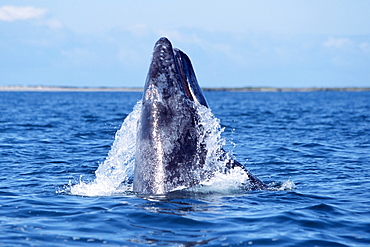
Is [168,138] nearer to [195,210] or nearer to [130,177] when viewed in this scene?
[195,210]

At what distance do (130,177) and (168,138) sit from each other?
3739 mm

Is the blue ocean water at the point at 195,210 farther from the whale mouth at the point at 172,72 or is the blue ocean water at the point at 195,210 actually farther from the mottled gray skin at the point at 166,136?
the whale mouth at the point at 172,72

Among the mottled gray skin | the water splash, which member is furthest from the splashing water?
the mottled gray skin

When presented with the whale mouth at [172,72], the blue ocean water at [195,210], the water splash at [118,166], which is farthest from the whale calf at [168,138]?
the water splash at [118,166]

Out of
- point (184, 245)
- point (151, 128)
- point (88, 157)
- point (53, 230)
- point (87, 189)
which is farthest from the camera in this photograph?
point (88, 157)

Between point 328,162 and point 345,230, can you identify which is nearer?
point 345,230

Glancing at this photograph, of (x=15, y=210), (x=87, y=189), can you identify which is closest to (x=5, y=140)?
(x=87, y=189)

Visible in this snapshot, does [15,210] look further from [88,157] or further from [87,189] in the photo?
[88,157]

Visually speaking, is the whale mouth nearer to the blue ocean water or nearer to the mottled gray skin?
the mottled gray skin

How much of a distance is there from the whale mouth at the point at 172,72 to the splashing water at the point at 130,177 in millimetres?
408

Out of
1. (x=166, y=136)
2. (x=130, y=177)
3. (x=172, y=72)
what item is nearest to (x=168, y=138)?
(x=166, y=136)

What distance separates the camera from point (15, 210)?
8.66m

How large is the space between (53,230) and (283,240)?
323 centimetres

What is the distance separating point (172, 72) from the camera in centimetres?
862
